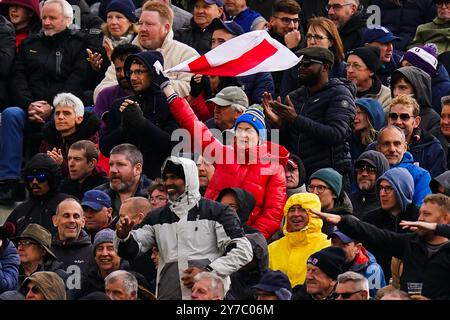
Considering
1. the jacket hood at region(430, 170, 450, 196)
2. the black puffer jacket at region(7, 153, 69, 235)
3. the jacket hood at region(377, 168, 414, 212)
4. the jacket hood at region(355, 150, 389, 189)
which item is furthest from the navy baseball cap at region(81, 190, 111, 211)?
the jacket hood at region(430, 170, 450, 196)

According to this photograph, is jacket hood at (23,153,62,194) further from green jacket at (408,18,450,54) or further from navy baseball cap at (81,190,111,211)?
green jacket at (408,18,450,54)

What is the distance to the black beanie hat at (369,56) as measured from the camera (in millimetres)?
22219

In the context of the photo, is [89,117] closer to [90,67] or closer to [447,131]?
[90,67]

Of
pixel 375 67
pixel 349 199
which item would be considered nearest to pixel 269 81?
pixel 375 67

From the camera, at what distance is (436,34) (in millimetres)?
23656

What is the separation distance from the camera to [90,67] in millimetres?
23266

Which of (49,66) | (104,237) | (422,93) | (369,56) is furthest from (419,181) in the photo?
(49,66)

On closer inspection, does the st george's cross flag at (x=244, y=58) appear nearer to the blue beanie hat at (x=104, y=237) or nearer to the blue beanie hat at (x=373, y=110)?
the blue beanie hat at (x=373, y=110)

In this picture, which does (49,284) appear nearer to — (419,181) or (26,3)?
(419,181)

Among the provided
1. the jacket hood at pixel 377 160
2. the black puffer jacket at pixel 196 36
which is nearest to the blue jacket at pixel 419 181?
the jacket hood at pixel 377 160

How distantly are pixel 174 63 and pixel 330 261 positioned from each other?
15.7 ft
